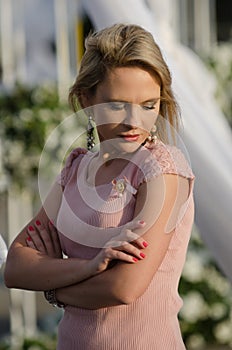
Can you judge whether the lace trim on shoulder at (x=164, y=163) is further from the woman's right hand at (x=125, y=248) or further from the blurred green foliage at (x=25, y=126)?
the blurred green foliage at (x=25, y=126)

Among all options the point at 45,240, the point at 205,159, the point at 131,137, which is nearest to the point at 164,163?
the point at 131,137

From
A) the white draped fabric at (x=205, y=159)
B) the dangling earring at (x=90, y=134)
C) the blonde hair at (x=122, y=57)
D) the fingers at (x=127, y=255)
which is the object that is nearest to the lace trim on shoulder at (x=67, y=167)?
the dangling earring at (x=90, y=134)

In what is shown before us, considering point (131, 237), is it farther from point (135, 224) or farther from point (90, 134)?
point (90, 134)

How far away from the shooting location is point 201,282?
5.18 meters

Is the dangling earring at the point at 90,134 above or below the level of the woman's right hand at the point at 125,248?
above

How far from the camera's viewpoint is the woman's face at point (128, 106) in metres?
1.82

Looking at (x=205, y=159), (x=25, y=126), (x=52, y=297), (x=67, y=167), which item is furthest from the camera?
(x=25, y=126)

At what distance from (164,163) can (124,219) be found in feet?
0.41

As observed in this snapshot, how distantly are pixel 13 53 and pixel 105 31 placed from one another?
4.35 m

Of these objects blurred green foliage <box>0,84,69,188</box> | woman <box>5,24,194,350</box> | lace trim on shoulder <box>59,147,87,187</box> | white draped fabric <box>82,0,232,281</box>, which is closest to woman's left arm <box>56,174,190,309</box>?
woman <box>5,24,194,350</box>

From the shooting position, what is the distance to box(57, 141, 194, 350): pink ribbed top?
6.03ft

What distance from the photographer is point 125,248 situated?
179 centimetres

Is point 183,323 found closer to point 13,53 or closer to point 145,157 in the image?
point 13,53

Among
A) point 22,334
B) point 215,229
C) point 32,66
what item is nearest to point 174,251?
point 215,229
